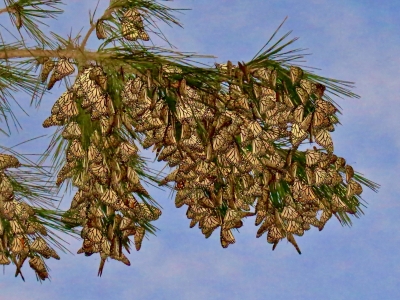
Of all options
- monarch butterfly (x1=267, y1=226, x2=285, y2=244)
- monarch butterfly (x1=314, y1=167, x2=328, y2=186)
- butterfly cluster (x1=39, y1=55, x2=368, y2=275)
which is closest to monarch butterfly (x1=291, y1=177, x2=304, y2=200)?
butterfly cluster (x1=39, y1=55, x2=368, y2=275)

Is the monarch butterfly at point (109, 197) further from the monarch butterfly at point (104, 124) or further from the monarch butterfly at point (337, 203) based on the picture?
the monarch butterfly at point (337, 203)

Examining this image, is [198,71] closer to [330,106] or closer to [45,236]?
[330,106]

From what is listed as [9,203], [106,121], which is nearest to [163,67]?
[106,121]

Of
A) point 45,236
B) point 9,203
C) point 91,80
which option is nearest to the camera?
point 91,80

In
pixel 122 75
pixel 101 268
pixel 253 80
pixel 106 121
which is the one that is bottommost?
pixel 101 268

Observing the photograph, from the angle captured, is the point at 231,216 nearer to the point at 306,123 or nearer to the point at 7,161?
the point at 306,123

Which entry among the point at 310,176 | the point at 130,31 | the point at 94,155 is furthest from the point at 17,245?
the point at 310,176

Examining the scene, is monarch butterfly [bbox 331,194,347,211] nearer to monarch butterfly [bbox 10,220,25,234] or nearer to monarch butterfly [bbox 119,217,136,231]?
monarch butterfly [bbox 119,217,136,231]
